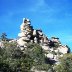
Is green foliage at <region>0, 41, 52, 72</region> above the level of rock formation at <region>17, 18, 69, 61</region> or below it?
below

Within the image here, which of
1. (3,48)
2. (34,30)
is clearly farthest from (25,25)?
(3,48)

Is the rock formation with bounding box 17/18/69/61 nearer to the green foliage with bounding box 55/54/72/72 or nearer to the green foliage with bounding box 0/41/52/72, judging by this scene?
the green foliage with bounding box 0/41/52/72

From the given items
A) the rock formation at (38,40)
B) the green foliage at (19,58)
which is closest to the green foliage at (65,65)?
the green foliage at (19,58)

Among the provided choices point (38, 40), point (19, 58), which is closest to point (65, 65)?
point (19, 58)

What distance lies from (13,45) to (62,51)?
17052 millimetres

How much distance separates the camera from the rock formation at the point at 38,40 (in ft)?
298

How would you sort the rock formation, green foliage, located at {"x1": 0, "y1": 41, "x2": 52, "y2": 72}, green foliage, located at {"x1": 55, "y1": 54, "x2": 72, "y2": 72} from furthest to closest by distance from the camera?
the rock formation → green foliage, located at {"x1": 55, "y1": 54, "x2": 72, "y2": 72} → green foliage, located at {"x1": 0, "y1": 41, "x2": 52, "y2": 72}

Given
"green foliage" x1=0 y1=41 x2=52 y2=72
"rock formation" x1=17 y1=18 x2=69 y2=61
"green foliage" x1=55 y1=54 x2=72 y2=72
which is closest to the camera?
"green foliage" x1=0 y1=41 x2=52 y2=72

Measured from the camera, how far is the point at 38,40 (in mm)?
95375

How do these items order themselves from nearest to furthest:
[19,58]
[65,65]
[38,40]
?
[65,65]
[19,58]
[38,40]

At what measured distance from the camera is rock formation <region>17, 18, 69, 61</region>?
9081cm

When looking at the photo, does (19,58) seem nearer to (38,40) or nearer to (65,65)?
(65,65)

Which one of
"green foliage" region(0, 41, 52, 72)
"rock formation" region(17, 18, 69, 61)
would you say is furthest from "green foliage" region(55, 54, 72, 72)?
"rock formation" region(17, 18, 69, 61)

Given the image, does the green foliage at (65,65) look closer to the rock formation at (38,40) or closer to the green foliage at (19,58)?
the green foliage at (19,58)
